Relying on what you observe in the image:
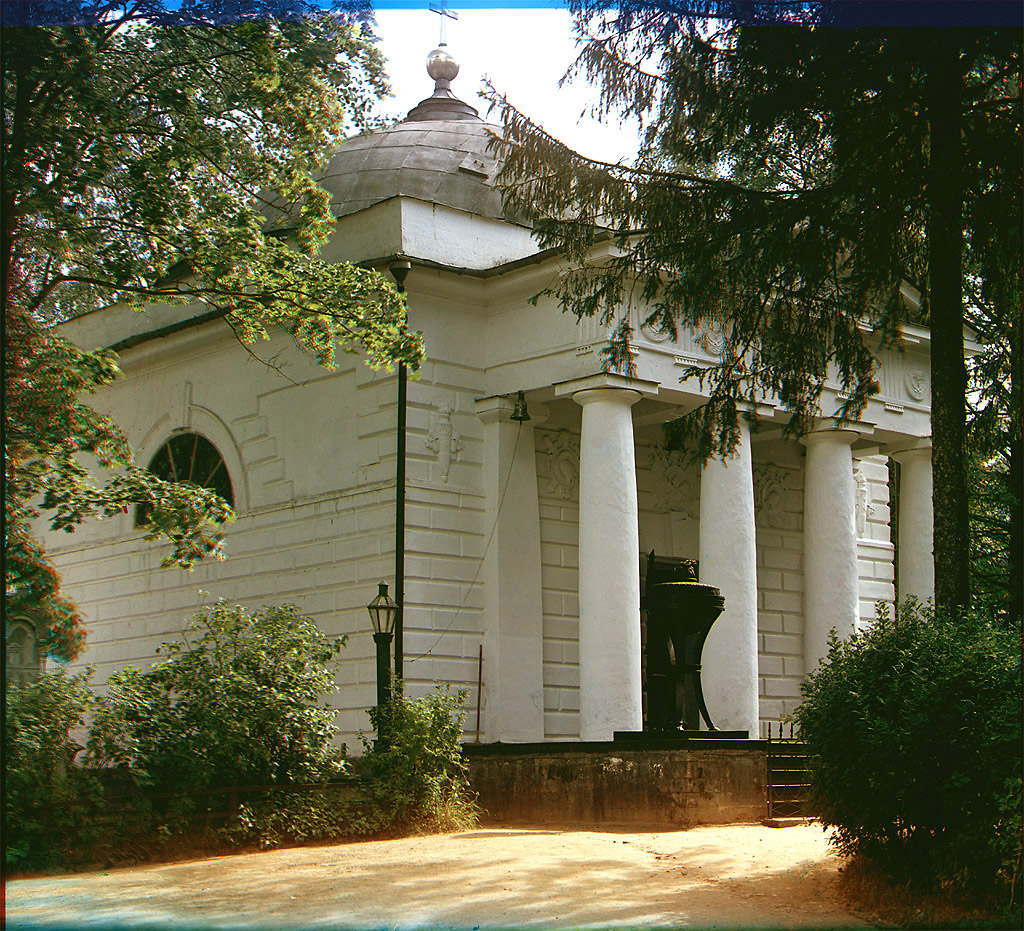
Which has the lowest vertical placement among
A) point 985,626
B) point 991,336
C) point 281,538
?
point 985,626

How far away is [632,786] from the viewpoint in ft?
48.6

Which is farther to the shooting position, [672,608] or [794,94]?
[672,608]

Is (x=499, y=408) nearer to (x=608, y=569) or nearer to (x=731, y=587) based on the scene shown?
(x=608, y=569)

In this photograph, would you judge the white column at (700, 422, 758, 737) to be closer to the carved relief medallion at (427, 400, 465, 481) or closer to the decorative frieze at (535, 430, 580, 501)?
the decorative frieze at (535, 430, 580, 501)

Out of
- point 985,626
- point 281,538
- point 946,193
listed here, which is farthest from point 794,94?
point 281,538

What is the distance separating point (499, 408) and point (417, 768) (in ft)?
23.2

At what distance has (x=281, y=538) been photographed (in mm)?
20812

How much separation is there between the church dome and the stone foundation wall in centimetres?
940

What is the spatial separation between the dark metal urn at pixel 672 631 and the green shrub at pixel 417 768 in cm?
238

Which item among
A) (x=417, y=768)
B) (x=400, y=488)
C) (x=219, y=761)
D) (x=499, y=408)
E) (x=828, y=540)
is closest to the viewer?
(x=219, y=761)

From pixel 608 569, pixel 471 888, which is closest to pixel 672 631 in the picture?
pixel 608 569

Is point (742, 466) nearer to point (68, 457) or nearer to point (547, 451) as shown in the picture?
point (547, 451)

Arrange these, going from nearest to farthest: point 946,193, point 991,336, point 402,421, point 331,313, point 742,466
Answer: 1. point 946,193
2. point 991,336
3. point 331,313
4. point 402,421
5. point 742,466

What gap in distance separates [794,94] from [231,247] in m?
6.14
